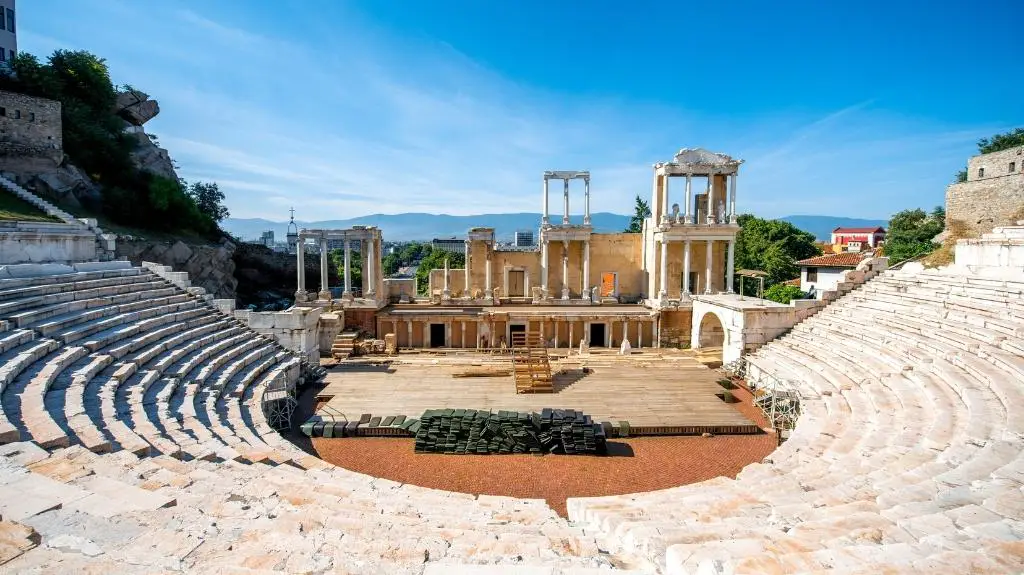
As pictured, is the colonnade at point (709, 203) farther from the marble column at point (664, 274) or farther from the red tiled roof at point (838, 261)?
the red tiled roof at point (838, 261)

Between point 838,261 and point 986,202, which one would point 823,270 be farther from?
point 986,202

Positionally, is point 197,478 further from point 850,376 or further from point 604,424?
point 850,376

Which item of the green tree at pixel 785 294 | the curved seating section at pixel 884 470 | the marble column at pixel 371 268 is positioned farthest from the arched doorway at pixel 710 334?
the marble column at pixel 371 268

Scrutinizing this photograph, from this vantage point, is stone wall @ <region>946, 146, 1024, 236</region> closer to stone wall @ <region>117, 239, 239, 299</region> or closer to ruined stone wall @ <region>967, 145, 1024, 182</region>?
ruined stone wall @ <region>967, 145, 1024, 182</region>

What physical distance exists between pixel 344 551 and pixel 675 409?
1308cm

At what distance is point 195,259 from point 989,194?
172ft

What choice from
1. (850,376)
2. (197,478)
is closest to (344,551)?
(197,478)

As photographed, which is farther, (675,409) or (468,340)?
(468,340)

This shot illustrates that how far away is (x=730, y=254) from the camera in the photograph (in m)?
30.0

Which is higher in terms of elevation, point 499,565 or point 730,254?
point 730,254

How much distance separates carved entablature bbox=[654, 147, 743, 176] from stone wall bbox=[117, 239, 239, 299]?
28.9 m

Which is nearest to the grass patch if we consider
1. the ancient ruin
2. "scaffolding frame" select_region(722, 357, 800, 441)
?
the ancient ruin

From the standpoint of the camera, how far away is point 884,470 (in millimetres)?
8711

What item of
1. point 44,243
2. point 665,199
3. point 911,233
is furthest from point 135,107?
point 911,233
